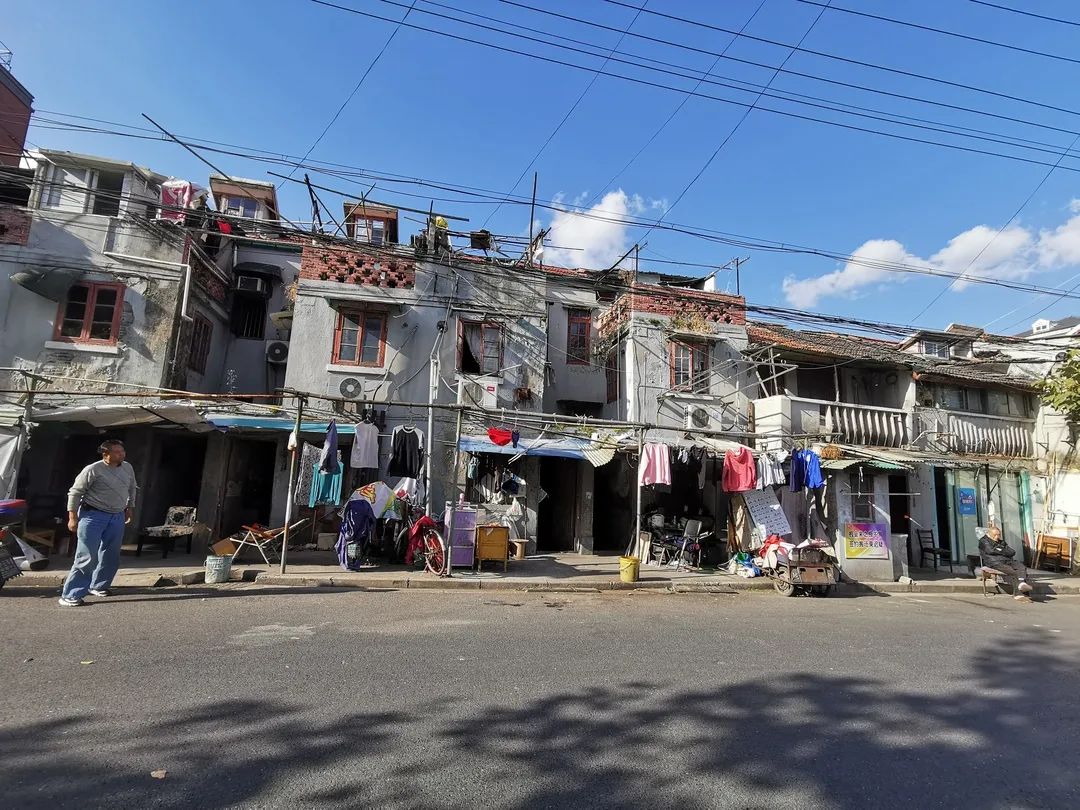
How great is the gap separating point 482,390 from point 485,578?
6.14 metres

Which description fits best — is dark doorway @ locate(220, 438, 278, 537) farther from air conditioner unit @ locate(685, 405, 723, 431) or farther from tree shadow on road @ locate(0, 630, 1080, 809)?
tree shadow on road @ locate(0, 630, 1080, 809)

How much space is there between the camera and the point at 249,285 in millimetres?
17047

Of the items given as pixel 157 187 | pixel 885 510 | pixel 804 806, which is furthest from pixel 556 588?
pixel 157 187

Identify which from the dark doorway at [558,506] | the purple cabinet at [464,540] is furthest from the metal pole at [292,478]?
the dark doorway at [558,506]

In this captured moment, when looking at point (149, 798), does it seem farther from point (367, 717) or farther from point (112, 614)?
point (112, 614)

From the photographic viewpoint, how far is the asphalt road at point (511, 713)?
307 centimetres

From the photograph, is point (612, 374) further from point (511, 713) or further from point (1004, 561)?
point (511, 713)

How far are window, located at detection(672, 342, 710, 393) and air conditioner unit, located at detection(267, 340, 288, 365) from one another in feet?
38.0

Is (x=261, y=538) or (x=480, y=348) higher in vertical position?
(x=480, y=348)

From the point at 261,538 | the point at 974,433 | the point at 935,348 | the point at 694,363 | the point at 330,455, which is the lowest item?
the point at 261,538

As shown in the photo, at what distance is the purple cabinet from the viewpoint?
11.3m

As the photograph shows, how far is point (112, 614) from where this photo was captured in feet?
22.3

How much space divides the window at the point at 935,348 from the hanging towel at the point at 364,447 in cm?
1971

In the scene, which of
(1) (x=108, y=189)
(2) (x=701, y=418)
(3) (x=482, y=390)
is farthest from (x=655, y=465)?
(1) (x=108, y=189)
